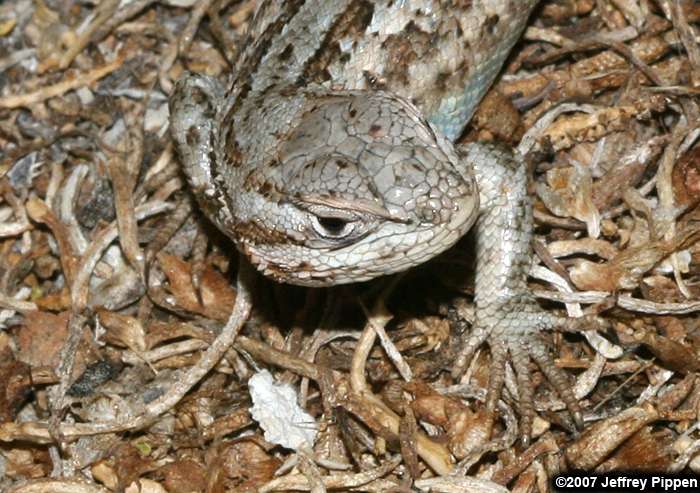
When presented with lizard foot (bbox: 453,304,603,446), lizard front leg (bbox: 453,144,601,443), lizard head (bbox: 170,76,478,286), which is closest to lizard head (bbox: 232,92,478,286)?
lizard head (bbox: 170,76,478,286)

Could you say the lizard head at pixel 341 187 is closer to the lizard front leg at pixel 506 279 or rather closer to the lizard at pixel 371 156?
the lizard at pixel 371 156

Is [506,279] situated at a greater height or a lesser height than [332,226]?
lesser

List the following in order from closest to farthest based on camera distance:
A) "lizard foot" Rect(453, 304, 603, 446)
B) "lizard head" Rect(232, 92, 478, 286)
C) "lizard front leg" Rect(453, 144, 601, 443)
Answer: "lizard head" Rect(232, 92, 478, 286), "lizard foot" Rect(453, 304, 603, 446), "lizard front leg" Rect(453, 144, 601, 443)

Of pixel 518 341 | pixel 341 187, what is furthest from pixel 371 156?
pixel 518 341

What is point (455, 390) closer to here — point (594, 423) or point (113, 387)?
point (594, 423)

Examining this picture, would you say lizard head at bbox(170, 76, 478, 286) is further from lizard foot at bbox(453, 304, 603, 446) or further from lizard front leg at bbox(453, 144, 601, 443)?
lizard foot at bbox(453, 304, 603, 446)

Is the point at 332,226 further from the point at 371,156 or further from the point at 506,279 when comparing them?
the point at 506,279

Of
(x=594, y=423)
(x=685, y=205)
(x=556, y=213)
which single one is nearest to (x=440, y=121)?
(x=556, y=213)
